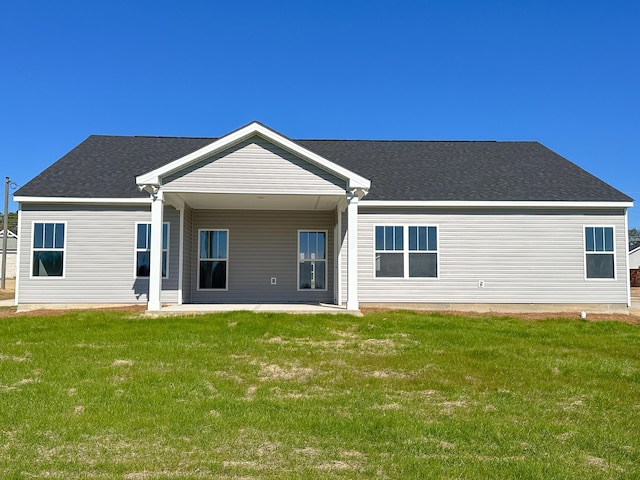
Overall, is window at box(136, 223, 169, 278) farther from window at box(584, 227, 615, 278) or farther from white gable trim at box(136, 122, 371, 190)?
window at box(584, 227, 615, 278)

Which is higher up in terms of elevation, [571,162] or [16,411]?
[571,162]

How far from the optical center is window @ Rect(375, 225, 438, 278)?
1573 centimetres

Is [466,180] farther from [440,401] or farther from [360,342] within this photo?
[440,401]

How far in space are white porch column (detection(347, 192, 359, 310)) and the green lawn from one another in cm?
255

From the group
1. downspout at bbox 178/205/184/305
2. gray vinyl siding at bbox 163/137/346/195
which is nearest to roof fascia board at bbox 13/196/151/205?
downspout at bbox 178/205/184/305

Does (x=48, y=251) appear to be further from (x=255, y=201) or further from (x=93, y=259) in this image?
(x=255, y=201)

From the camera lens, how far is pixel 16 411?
5.50 m

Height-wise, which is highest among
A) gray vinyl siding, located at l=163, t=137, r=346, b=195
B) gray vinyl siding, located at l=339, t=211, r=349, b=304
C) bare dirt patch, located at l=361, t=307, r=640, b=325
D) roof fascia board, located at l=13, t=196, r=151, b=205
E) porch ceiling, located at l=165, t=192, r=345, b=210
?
gray vinyl siding, located at l=163, t=137, r=346, b=195

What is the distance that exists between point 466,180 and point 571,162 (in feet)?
14.3

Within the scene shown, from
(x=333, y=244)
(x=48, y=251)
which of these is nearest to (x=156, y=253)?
(x=48, y=251)

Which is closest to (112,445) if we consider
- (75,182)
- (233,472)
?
(233,472)

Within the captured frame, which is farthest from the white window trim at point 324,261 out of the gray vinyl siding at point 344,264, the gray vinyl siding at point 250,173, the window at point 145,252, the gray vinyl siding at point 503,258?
the window at point 145,252

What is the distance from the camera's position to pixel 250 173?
43.2ft

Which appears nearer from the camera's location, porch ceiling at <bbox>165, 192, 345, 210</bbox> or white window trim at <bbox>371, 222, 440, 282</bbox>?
porch ceiling at <bbox>165, 192, 345, 210</bbox>
